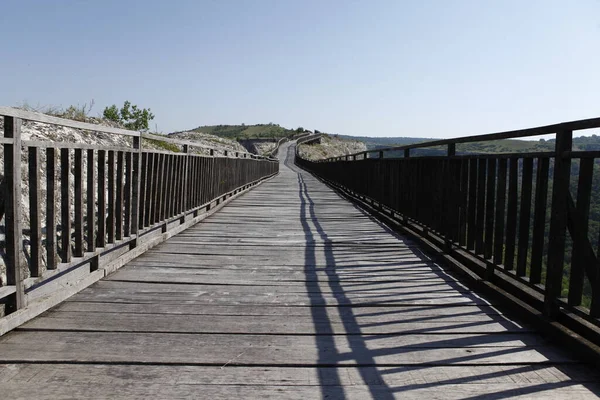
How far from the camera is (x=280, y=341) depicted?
118 inches

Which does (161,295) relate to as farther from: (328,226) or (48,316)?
(328,226)

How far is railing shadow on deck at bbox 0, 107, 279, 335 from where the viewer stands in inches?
114

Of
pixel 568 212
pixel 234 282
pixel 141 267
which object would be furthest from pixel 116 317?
pixel 568 212

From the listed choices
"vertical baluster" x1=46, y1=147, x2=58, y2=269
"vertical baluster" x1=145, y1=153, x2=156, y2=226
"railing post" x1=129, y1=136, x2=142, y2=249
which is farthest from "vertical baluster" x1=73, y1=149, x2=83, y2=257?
"vertical baluster" x1=145, y1=153, x2=156, y2=226

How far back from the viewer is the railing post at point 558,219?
10.1ft

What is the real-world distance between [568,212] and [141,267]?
355 centimetres

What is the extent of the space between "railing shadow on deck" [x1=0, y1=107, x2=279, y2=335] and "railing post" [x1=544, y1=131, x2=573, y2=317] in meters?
3.06

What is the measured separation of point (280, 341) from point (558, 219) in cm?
182

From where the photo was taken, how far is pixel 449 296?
13.3ft

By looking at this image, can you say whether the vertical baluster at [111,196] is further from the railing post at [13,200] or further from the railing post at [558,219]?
the railing post at [558,219]

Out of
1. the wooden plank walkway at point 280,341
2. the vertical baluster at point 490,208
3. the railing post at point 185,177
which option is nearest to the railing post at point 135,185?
the wooden plank walkway at point 280,341

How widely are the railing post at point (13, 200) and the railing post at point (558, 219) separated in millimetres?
3126

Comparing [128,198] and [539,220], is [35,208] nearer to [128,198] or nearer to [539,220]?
[128,198]

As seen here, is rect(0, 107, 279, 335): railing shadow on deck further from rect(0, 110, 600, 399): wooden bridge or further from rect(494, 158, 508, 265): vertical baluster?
rect(494, 158, 508, 265): vertical baluster
